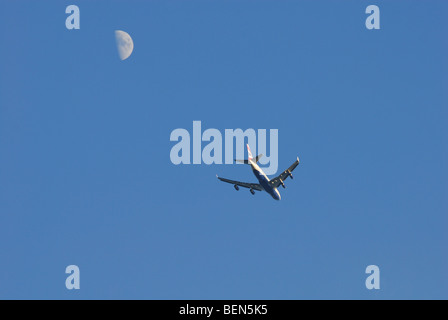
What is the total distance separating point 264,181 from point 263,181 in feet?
0.72

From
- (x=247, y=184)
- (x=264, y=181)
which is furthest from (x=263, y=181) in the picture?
(x=247, y=184)

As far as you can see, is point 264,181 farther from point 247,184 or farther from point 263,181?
point 247,184

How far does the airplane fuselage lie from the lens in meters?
186

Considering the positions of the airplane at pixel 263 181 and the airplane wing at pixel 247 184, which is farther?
the airplane wing at pixel 247 184

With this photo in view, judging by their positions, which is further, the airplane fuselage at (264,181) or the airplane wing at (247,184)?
the airplane wing at (247,184)

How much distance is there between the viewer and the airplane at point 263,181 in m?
186

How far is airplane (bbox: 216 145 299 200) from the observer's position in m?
186

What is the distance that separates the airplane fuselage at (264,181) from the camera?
185863mm

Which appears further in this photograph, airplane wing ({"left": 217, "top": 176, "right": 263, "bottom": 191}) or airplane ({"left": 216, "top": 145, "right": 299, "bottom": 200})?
airplane wing ({"left": 217, "top": 176, "right": 263, "bottom": 191})
